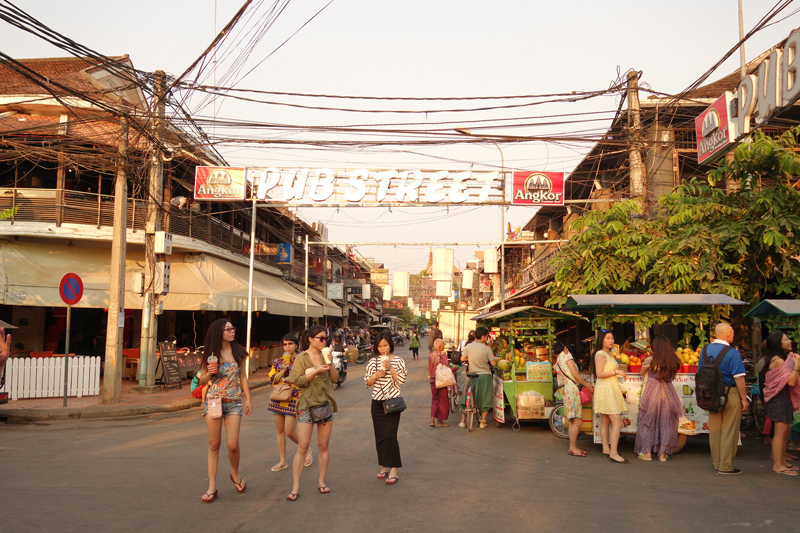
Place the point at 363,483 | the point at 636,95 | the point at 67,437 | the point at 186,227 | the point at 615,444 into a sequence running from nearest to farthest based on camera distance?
the point at 363,483
the point at 615,444
the point at 67,437
the point at 636,95
the point at 186,227

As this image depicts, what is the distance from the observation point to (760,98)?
32.8ft

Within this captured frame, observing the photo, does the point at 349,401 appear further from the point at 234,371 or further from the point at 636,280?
the point at 234,371

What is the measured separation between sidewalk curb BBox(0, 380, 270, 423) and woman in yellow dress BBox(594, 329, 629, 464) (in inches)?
373

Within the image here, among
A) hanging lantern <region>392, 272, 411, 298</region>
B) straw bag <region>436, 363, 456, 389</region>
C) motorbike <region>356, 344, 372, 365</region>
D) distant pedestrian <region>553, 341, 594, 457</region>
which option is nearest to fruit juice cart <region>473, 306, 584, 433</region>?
straw bag <region>436, 363, 456, 389</region>

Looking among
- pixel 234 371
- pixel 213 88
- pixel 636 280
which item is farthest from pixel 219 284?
pixel 234 371

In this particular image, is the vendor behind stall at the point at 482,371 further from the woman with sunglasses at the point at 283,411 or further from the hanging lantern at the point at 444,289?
the hanging lantern at the point at 444,289

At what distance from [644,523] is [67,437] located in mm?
8790

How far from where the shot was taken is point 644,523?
16.5 feet

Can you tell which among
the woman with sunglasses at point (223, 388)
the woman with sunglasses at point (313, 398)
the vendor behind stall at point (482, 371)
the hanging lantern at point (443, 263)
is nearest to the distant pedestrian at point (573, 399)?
the vendor behind stall at point (482, 371)

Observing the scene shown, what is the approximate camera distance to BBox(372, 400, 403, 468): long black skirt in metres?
6.38

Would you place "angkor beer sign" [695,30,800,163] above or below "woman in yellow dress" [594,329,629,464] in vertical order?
above

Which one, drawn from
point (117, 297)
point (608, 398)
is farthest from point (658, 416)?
point (117, 297)

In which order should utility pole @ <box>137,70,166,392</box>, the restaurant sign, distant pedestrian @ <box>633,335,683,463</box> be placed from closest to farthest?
distant pedestrian @ <box>633,335,683,463</box>, the restaurant sign, utility pole @ <box>137,70,166,392</box>

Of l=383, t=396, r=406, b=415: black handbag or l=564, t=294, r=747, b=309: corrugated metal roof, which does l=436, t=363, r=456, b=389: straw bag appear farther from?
l=383, t=396, r=406, b=415: black handbag
